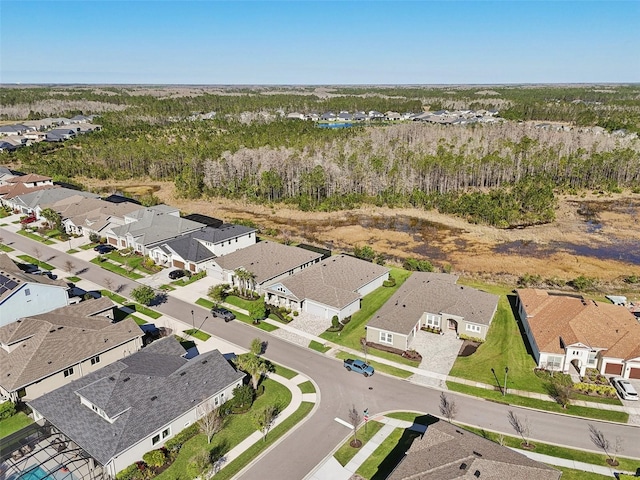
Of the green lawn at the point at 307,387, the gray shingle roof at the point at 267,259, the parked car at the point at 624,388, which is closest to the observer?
the parked car at the point at 624,388

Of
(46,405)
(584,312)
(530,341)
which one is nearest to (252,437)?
(46,405)

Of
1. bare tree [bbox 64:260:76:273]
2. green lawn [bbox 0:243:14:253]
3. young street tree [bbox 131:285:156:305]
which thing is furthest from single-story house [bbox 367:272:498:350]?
green lawn [bbox 0:243:14:253]

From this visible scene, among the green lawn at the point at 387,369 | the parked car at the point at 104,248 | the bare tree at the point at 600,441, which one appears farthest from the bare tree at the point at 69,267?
the bare tree at the point at 600,441

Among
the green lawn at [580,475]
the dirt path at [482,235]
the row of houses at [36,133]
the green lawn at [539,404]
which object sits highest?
the row of houses at [36,133]

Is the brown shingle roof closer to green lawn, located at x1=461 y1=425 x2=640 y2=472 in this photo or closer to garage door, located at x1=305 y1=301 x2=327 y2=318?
green lawn, located at x1=461 y1=425 x2=640 y2=472

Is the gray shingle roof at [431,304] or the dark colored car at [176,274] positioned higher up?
the gray shingle roof at [431,304]

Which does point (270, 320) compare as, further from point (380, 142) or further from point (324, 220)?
point (380, 142)

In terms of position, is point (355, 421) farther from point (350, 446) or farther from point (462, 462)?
point (462, 462)

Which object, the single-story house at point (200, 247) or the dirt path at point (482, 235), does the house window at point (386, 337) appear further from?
the single-story house at point (200, 247)
